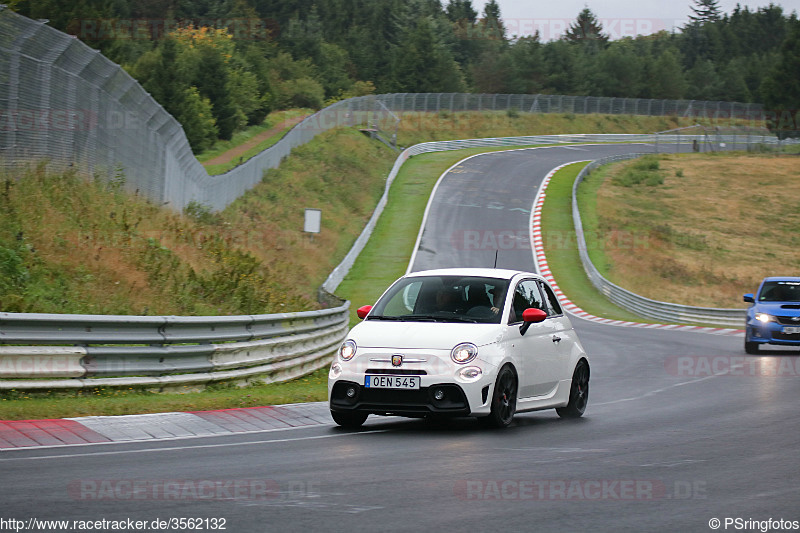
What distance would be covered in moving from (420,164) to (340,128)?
5967 millimetres

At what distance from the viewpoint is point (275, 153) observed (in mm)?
54438

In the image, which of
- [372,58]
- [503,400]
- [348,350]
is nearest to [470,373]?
[503,400]

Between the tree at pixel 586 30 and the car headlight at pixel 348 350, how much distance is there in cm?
17002

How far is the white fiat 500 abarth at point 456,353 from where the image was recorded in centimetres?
1026

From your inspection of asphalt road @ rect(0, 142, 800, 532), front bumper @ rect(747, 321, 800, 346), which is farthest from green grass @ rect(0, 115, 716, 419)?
front bumper @ rect(747, 321, 800, 346)

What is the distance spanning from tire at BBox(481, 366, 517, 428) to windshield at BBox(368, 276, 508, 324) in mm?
630

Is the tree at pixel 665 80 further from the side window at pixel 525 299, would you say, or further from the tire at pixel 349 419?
the tire at pixel 349 419

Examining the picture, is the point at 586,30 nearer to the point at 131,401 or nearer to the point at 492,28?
the point at 492,28

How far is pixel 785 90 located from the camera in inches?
4289

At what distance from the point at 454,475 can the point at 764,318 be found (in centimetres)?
1767

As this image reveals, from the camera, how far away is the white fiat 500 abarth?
10258mm

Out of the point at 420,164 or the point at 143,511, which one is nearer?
the point at 143,511

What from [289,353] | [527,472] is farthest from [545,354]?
[289,353]

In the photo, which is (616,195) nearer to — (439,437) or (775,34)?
(439,437)
